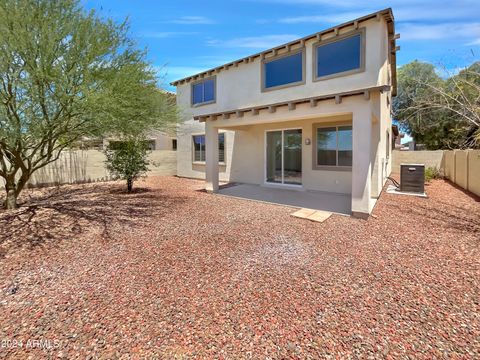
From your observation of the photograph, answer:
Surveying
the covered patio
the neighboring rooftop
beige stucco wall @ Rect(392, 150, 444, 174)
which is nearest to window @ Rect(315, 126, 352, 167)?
the covered patio

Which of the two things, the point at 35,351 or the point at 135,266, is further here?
the point at 135,266

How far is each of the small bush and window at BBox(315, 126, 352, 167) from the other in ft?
23.0

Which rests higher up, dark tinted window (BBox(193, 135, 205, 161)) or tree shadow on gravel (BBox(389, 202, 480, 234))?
dark tinted window (BBox(193, 135, 205, 161))

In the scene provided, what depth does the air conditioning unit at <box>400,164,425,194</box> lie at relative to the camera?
32.1ft

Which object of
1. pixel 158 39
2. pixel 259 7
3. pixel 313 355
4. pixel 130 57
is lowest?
pixel 313 355

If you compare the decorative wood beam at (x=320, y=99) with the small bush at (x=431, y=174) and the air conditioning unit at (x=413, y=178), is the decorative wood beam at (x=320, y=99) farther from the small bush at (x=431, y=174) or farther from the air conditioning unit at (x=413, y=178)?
the small bush at (x=431, y=174)

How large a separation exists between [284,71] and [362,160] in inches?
234

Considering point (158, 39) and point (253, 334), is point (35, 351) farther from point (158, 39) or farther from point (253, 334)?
point (158, 39)

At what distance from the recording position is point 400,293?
11.0 ft

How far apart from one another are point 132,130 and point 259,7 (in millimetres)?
6943

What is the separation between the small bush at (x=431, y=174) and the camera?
44.8 ft

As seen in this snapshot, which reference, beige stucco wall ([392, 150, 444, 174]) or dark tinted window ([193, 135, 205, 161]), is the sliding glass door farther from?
beige stucco wall ([392, 150, 444, 174])

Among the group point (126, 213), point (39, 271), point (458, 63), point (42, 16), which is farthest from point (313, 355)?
point (458, 63)

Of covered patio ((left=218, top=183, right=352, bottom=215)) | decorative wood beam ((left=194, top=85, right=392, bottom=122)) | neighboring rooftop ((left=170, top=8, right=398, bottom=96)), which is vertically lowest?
covered patio ((left=218, top=183, right=352, bottom=215))
